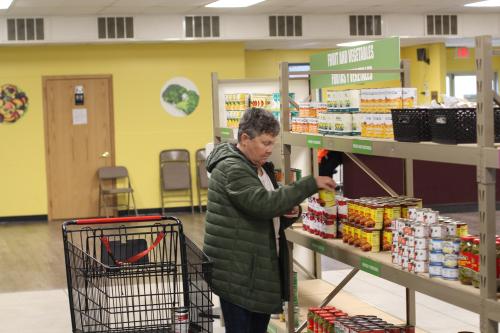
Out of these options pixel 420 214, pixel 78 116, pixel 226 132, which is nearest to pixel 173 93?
pixel 78 116

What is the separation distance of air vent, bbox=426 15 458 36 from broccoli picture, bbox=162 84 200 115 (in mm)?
4050

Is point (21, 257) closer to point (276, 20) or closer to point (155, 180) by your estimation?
point (155, 180)

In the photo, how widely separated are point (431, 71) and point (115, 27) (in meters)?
6.75

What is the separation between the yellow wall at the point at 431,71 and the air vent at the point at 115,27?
5.74 metres

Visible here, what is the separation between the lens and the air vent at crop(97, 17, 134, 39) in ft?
42.0

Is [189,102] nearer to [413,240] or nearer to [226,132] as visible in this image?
[226,132]

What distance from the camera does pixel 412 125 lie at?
349 centimetres

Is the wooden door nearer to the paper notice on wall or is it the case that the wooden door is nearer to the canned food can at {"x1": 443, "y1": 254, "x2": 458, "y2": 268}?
the paper notice on wall

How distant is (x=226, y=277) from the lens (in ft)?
13.1

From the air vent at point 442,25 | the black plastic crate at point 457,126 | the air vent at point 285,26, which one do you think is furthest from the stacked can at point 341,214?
the air vent at point 442,25

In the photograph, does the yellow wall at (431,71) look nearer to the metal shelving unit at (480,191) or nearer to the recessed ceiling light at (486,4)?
the recessed ceiling light at (486,4)

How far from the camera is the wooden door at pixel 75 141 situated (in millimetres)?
13508

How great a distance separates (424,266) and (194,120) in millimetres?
10851

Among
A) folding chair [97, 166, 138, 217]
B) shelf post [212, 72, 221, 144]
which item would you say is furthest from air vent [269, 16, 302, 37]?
shelf post [212, 72, 221, 144]
